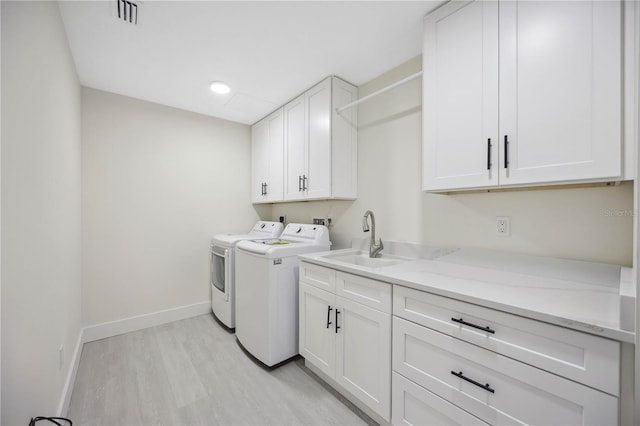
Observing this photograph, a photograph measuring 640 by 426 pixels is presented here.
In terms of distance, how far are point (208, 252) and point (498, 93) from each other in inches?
122

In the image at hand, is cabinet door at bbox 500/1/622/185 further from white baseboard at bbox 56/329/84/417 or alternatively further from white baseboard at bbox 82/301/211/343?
white baseboard at bbox 82/301/211/343

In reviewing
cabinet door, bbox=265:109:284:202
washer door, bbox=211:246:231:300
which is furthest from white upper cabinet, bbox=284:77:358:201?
washer door, bbox=211:246:231:300

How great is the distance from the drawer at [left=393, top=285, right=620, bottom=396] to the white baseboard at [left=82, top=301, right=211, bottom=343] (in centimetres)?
267

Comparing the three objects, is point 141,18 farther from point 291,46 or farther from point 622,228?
point 622,228

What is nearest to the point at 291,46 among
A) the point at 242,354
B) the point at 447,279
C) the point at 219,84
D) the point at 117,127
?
the point at 219,84

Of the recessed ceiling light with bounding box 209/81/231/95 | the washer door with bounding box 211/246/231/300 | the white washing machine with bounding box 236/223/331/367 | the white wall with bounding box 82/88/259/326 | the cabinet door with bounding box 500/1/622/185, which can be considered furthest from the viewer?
the washer door with bounding box 211/246/231/300

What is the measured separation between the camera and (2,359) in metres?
0.80

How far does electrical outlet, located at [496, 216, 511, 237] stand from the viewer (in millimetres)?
1471

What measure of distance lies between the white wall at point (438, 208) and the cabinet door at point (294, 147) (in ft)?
1.18

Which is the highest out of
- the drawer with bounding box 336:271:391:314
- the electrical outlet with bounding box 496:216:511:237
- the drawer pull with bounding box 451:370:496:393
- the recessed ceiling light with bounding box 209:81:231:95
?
the recessed ceiling light with bounding box 209:81:231:95

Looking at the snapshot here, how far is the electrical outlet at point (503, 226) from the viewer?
4.83 ft

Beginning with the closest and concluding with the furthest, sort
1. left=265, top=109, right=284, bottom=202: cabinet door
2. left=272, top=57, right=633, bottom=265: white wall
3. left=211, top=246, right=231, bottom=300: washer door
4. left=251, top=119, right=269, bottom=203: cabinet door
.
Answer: left=272, top=57, right=633, bottom=265: white wall, left=211, top=246, right=231, bottom=300: washer door, left=265, top=109, right=284, bottom=202: cabinet door, left=251, top=119, right=269, bottom=203: cabinet door

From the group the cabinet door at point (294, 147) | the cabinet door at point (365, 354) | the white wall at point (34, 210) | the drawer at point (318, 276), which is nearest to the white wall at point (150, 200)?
the white wall at point (34, 210)

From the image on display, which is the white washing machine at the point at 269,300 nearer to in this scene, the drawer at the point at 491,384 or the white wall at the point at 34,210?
the drawer at the point at 491,384
